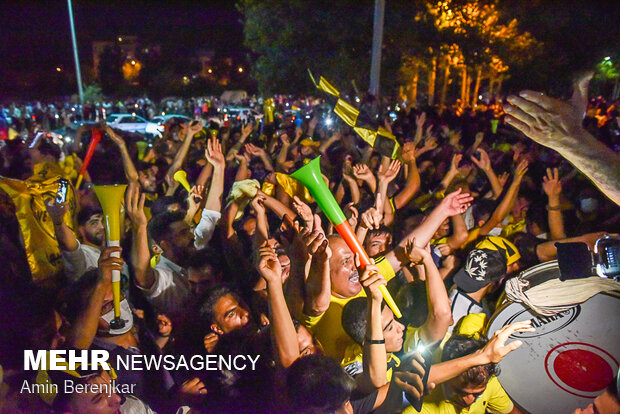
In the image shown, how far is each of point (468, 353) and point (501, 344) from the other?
0.87ft

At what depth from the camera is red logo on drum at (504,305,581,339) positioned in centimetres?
262

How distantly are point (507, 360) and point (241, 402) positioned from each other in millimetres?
1650

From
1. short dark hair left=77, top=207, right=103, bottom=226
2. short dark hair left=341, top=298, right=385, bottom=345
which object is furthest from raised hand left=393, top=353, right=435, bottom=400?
short dark hair left=77, top=207, right=103, bottom=226

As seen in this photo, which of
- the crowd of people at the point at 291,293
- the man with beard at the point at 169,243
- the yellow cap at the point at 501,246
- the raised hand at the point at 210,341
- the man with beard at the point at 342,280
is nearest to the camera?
the crowd of people at the point at 291,293

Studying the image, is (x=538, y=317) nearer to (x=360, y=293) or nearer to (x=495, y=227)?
(x=360, y=293)

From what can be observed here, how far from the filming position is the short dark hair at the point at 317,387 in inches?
91.1

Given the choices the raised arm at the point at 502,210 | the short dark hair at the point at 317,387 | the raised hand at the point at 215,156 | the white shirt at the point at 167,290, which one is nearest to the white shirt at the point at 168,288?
the white shirt at the point at 167,290

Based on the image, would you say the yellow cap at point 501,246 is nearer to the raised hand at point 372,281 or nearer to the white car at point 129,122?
the raised hand at point 372,281

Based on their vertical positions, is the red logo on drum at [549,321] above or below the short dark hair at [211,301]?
above

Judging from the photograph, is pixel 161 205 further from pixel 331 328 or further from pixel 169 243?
pixel 331 328

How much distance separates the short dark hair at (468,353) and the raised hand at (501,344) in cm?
11

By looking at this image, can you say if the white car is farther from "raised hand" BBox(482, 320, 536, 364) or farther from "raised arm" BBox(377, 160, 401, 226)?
"raised hand" BBox(482, 320, 536, 364)

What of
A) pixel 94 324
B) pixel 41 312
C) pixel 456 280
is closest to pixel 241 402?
pixel 94 324

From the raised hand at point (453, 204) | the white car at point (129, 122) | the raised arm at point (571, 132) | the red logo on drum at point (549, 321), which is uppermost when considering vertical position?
the raised arm at point (571, 132)
